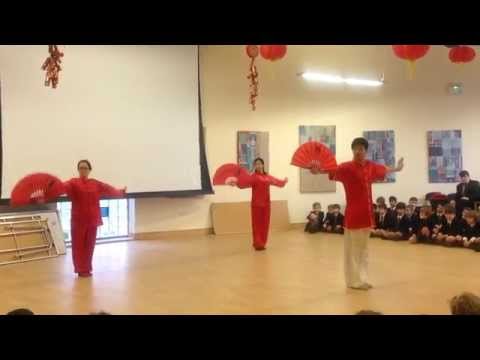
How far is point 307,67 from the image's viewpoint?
1100 centimetres

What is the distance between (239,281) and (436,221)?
438cm

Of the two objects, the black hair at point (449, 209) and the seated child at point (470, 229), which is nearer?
the seated child at point (470, 229)

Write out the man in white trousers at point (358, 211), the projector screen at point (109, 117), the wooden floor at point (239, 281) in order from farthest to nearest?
the projector screen at point (109, 117)
the man in white trousers at point (358, 211)
the wooden floor at point (239, 281)

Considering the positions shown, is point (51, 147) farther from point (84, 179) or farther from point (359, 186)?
point (359, 186)

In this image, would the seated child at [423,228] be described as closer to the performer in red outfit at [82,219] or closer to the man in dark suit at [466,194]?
the man in dark suit at [466,194]

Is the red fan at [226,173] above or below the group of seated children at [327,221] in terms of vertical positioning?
above

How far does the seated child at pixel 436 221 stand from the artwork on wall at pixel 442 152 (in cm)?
305

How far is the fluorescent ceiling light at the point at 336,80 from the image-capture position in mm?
10977

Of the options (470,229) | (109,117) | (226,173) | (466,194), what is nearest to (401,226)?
(470,229)

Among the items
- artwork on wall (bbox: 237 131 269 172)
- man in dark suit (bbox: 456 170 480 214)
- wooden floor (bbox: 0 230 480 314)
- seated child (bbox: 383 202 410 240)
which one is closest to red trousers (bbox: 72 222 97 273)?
wooden floor (bbox: 0 230 480 314)

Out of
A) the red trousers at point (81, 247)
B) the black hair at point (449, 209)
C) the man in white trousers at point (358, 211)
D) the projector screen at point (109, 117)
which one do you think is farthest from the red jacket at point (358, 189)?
the projector screen at point (109, 117)

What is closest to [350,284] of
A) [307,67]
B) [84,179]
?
[84,179]

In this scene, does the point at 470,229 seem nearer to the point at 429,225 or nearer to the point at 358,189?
the point at 429,225
